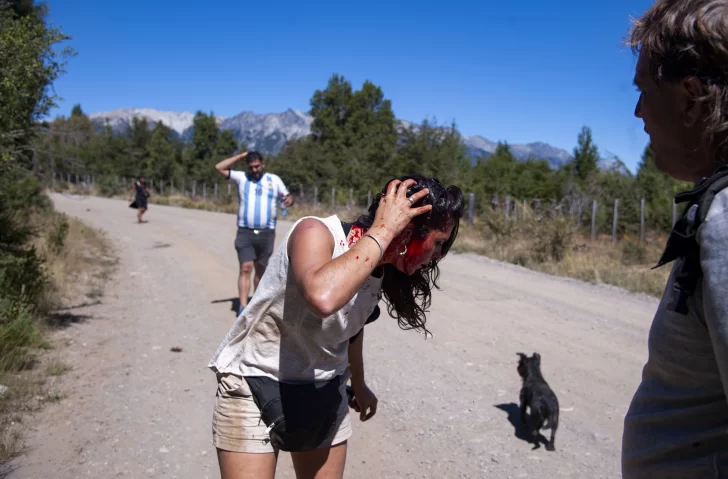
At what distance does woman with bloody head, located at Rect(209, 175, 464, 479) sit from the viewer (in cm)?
231

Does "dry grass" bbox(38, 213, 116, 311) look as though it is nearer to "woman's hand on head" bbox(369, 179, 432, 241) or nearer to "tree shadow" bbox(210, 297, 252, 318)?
"tree shadow" bbox(210, 297, 252, 318)

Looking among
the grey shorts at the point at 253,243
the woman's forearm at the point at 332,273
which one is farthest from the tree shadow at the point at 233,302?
the woman's forearm at the point at 332,273

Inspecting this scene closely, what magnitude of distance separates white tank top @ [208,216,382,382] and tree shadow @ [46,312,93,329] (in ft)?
21.1

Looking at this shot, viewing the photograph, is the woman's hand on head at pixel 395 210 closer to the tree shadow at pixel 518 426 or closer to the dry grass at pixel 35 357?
the tree shadow at pixel 518 426

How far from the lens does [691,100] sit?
4.27ft

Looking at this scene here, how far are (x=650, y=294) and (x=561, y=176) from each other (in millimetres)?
41280

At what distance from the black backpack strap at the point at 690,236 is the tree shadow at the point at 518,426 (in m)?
3.78

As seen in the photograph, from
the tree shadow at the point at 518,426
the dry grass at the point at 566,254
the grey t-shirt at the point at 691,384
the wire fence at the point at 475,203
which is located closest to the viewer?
the grey t-shirt at the point at 691,384

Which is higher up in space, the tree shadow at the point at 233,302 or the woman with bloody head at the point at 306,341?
the woman with bloody head at the point at 306,341

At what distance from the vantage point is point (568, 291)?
10617mm

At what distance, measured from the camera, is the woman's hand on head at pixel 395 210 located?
209 centimetres

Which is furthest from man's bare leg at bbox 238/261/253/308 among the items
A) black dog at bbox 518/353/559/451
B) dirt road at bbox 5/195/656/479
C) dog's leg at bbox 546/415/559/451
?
dog's leg at bbox 546/415/559/451

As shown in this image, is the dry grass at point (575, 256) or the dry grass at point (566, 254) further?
the dry grass at point (566, 254)

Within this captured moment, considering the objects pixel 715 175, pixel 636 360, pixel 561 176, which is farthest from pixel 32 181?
pixel 561 176
